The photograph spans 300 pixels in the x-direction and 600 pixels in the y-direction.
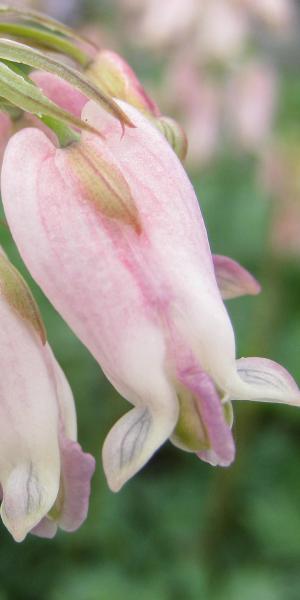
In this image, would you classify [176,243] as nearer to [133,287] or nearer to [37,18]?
[133,287]

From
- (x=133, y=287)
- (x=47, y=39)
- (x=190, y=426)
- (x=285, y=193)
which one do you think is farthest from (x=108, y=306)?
(x=285, y=193)

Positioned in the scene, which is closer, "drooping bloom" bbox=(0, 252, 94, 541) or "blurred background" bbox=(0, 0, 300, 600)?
"drooping bloom" bbox=(0, 252, 94, 541)

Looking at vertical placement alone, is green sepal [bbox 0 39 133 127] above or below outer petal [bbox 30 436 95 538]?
above

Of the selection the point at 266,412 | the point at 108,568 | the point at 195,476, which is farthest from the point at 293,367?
the point at 108,568

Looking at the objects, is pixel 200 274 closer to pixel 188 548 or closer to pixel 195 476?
pixel 188 548

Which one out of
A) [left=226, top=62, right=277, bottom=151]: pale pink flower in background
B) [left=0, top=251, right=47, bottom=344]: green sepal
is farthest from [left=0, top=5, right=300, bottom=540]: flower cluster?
[left=226, top=62, right=277, bottom=151]: pale pink flower in background

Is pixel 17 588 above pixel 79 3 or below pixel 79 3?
below

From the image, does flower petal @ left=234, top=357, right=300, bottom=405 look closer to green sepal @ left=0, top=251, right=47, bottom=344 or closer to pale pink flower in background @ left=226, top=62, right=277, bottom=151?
green sepal @ left=0, top=251, right=47, bottom=344

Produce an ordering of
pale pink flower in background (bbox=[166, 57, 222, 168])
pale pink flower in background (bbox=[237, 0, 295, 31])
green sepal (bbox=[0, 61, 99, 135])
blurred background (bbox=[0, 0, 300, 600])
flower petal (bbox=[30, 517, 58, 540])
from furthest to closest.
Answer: pale pink flower in background (bbox=[166, 57, 222, 168])
pale pink flower in background (bbox=[237, 0, 295, 31])
blurred background (bbox=[0, 0, 300, 600])
flower petal (bbox=[30, 517, 58, 540])
green sepal (bbox=[0, 61, 99, 135])
